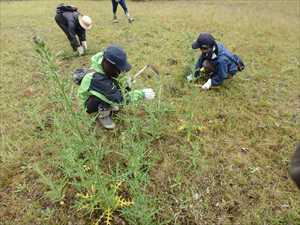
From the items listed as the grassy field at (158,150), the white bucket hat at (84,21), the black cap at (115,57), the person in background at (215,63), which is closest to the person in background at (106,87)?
the black cap at (115,57)

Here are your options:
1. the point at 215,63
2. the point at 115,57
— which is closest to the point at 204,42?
the point at 215,63

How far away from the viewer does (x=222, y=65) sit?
152 inches

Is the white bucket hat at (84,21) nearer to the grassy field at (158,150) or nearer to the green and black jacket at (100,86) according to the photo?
the grassy field at (158,150)

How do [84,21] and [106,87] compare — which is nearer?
[106,87]

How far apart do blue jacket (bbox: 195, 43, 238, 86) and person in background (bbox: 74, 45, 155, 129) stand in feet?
4.29

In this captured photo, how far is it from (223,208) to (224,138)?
39.0 inches

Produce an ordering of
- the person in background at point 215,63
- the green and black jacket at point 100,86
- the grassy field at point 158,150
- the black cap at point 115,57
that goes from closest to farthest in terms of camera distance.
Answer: the grassy field at point 158,150 → the black cap at point 115,57 → the green and black jacket at point 100,86 → the person in background at point 215,63

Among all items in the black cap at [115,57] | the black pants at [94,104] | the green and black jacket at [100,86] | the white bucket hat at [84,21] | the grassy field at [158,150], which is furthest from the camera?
the white bucket hat at [84,21]

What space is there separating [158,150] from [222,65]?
1794 mm

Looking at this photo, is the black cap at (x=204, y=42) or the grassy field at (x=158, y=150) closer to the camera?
the grassy field at (x=158, y=150)

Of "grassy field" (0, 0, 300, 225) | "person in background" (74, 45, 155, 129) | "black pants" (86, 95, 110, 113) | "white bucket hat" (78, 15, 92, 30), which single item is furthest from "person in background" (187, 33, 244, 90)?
"white bucket hat" (78, 15, 92, 30)

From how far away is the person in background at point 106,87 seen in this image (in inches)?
111

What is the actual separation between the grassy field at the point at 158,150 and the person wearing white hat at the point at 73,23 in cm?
39

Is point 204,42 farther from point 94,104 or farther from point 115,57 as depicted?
point 94,104
